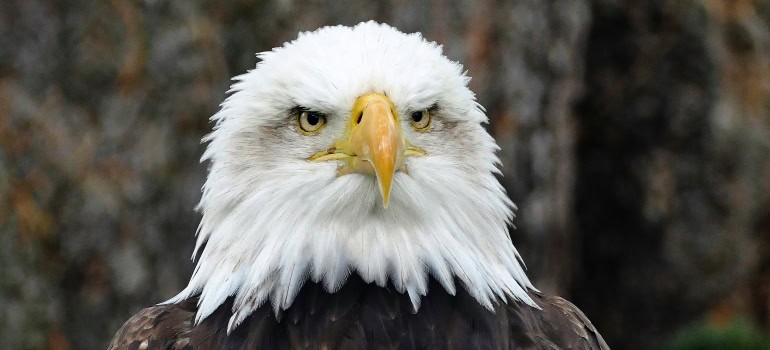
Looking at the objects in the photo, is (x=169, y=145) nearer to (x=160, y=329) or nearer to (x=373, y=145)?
(x=160, y=329)

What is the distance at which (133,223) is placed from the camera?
6.85 meters

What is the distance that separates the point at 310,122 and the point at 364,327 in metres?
0.67

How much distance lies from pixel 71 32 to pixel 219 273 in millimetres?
3669

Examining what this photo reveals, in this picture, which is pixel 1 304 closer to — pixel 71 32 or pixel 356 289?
pixel 71 32

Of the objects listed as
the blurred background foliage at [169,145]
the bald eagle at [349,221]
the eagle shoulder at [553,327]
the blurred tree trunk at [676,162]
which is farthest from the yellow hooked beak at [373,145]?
the blurred tree trunk at [676,162]

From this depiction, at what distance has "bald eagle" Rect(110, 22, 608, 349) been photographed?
3574mm

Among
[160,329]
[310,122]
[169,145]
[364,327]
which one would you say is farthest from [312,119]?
[169,145]

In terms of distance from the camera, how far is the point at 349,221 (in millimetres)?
3635

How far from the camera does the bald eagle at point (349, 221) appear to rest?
11.7ft

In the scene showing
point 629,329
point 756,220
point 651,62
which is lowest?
point 629,329

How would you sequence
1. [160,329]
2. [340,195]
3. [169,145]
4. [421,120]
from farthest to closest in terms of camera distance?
[169,145] → [160,329] → [421,120] → [340,195]

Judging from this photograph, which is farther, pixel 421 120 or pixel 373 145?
pixel 421 120

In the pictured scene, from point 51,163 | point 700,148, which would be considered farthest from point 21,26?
point 700,148

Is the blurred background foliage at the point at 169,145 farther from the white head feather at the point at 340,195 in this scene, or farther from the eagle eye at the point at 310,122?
the eagle eye at the point at 310,122
